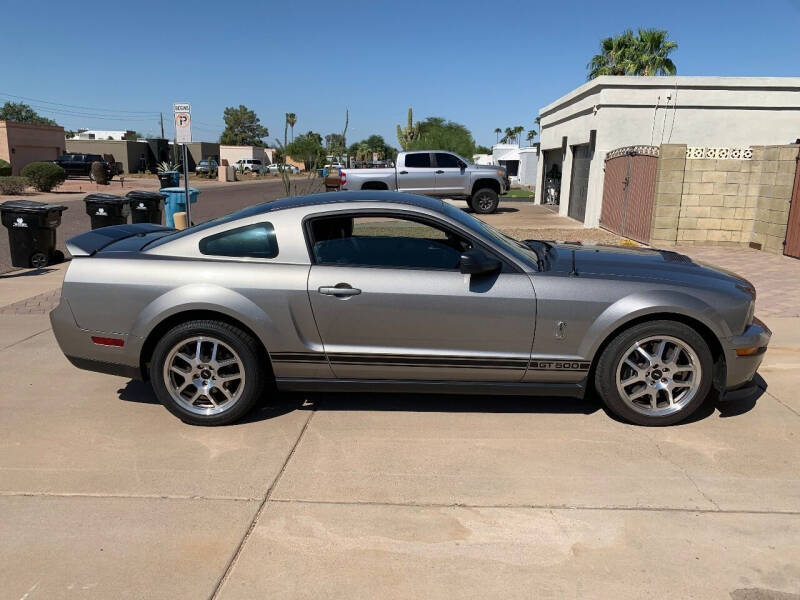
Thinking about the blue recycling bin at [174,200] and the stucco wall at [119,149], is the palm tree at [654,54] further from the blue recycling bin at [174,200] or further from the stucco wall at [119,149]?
the stucco wall at [119,149]

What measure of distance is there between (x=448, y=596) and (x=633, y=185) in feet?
44.0

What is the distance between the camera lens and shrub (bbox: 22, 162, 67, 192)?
31016 mm

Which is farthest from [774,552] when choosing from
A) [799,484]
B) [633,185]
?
[633,185]

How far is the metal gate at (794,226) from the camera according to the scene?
1142 centimetres

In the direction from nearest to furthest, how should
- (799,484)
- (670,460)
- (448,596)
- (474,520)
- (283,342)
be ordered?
(448,596)
(474,520)
(799,484)
(670,460)
(283,342)

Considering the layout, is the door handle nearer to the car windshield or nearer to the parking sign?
the car windshield

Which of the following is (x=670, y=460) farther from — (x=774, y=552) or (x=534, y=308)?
(x=534, y=308)

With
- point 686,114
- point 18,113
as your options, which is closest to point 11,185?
point 686,114

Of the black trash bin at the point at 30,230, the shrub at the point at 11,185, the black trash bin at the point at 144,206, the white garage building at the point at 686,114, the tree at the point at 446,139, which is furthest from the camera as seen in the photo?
the tree at the point at 446,139

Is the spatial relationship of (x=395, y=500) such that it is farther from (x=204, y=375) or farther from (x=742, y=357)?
(x=742, y=357)

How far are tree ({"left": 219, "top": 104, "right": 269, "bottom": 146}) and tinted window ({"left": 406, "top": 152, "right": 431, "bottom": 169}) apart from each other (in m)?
98.4

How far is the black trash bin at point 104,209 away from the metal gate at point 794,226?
11949mm

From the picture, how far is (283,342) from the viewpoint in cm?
430

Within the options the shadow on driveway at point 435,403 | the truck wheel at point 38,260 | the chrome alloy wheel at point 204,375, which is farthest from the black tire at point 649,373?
the truck wheel at point 38,260
